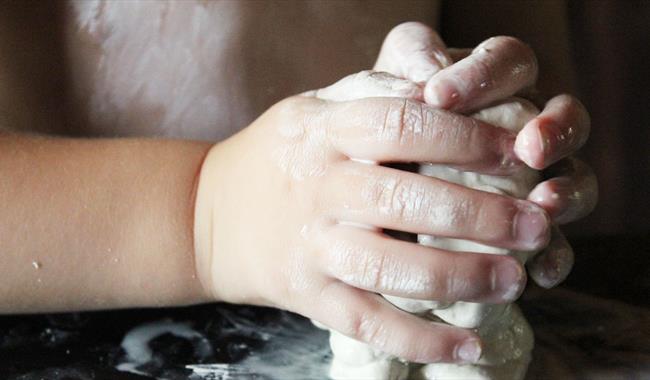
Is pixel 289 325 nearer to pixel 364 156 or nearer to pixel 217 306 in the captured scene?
pixel 217 306

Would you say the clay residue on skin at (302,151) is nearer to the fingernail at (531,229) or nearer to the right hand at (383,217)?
the right hand at (383,217)

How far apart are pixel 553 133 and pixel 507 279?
0.32 ft

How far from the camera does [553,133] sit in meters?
0.47

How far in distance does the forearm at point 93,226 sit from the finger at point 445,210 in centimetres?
21

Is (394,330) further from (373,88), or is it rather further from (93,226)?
(93,226)

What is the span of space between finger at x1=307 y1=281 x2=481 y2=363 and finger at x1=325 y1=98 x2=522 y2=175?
9cm

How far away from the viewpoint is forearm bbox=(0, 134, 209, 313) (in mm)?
600

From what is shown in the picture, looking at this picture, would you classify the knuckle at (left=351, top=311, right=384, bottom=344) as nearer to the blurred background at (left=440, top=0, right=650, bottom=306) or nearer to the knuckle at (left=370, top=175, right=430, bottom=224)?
the knuckle at (left=370, top=175, right=430, bottom=224)

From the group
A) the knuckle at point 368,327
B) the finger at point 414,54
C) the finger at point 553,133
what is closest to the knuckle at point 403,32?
the finger at point 414,54

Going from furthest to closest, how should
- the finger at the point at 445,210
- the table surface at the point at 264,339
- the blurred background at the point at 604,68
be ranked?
1. the blurred background at the point at 604,68
2. the table surface at the point at 264,339
3. the finger at the point at 445,210

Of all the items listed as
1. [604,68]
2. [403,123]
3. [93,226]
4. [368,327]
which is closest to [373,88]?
[403,123]

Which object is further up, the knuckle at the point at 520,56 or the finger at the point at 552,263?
the knuckle at the point at 520,56

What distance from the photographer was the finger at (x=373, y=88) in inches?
19.1

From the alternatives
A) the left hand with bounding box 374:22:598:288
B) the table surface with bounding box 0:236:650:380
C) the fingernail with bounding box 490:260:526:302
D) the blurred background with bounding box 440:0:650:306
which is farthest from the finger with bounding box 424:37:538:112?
the blurred background with bounding box 440:0:650:306
